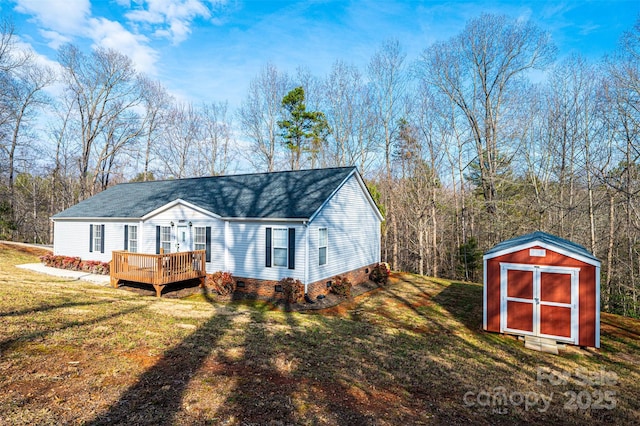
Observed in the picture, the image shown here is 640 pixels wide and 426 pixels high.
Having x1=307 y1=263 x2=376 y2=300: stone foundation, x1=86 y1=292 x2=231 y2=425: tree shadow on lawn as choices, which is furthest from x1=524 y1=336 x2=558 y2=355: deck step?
x1=86 y1=292 x2=231 y2=425: tree shadow on lawn

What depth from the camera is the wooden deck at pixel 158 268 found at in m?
13.0

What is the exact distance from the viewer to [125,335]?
6.92 meters

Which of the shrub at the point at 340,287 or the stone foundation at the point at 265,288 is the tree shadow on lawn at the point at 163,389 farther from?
the shrub at the point at 340,287

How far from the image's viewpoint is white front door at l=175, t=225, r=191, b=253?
15.0 m

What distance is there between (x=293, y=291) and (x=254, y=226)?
3136 mm

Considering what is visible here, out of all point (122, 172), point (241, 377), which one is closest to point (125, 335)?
point (241, 377)

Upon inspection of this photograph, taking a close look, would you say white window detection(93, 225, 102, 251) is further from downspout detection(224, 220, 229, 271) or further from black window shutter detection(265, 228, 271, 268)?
black window shutter detection(265, 228, 271, 268)

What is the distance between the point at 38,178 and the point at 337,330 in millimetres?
45853

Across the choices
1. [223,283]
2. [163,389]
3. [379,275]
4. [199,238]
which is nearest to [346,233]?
[379,275]

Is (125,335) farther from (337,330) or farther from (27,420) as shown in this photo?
(337,330)

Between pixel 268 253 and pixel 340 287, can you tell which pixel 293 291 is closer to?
pixel 268 253

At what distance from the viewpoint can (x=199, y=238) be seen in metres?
14.8

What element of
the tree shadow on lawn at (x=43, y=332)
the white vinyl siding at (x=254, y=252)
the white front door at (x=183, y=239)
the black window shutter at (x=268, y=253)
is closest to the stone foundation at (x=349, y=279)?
the white vinyl siding at (x=254, y=252)

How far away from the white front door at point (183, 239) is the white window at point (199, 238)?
12.3 inches
